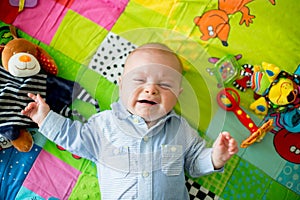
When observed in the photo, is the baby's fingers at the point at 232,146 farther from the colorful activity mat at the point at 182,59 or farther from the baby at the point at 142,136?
the colorful activity mat at the point at 182,59

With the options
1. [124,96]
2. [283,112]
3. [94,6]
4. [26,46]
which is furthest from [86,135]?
[283,112]

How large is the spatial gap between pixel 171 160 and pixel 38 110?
0.36 metres

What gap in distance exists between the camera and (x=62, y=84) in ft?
3.79

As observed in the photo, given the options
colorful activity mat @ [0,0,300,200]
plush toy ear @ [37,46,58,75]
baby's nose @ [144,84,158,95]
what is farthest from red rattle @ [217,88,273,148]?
plush toy ear @ [37,46,58,75]

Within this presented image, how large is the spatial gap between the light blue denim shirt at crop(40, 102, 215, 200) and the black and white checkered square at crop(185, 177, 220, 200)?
0.04m

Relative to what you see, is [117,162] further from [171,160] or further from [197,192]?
[197,192]

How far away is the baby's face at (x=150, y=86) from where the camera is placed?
100 cm

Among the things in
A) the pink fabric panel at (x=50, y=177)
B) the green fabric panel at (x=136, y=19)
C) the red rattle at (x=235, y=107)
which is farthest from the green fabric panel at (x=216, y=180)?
the green fabric panel at (x=136, y=19)

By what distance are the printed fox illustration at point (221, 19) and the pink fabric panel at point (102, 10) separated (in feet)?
0.76

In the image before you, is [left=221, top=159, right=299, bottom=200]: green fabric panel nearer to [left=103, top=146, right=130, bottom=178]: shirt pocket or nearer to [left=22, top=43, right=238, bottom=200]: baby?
[left=22, top=43, right=238, bottom=200]: baby

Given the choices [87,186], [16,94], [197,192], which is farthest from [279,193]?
[16,94]

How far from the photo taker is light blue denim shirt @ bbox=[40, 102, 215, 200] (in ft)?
3.30

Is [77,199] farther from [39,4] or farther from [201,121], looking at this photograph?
[39,4]

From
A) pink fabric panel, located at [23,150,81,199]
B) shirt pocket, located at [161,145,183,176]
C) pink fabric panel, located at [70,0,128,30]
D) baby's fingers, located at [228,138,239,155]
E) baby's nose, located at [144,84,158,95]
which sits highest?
pink fabric panel, located at [70,0,128,30]
